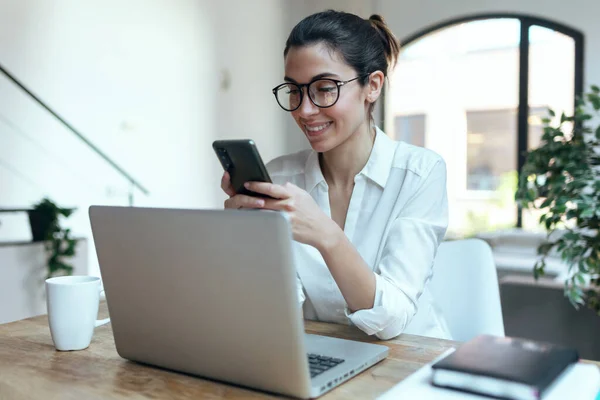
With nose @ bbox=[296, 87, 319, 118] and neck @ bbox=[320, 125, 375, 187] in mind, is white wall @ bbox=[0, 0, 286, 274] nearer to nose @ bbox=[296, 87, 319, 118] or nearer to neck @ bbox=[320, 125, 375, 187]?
neck @ bbox=[320, 125, 375, 187]

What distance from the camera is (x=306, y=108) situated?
1.25 meters

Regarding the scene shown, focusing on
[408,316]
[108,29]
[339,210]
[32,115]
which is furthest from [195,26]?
[408,316]

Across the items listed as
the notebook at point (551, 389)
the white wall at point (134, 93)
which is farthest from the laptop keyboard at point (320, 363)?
the white wall at point (134, 93)

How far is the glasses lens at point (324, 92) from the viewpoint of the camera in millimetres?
1256

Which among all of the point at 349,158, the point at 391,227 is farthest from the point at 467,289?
the point at 349,158

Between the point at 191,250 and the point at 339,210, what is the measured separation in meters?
0.71

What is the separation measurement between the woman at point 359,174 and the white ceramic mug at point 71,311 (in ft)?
1.32

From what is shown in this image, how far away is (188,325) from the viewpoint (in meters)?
0.77

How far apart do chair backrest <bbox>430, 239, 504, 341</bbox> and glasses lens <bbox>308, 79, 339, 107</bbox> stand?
463 millimetres

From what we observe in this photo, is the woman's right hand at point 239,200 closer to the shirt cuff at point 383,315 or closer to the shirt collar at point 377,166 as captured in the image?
the shirt cuff at point 383,315

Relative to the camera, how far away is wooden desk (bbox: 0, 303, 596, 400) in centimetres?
75

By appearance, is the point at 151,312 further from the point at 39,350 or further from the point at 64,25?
the point at 64,25

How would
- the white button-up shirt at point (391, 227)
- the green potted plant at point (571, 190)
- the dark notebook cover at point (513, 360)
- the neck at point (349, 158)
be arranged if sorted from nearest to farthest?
1. the dark notebook cover at point (513, 360)
2. the white button-up shirt at point (391, 227)
3. the neck at point (349, 158)
4. the green potted plant at point (571, 190)

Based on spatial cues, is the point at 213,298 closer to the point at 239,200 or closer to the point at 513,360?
the point at 239,200
